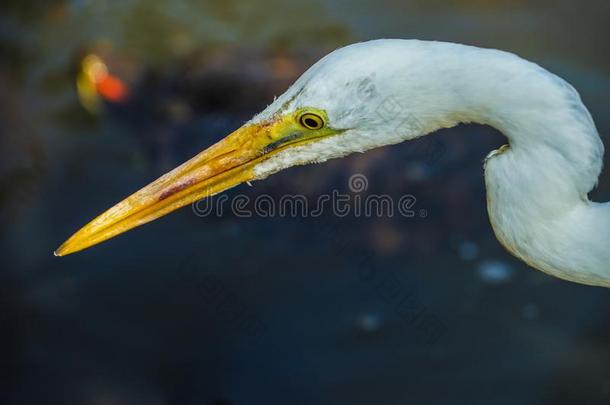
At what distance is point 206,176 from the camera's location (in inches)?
125

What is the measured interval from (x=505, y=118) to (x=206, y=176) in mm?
1175

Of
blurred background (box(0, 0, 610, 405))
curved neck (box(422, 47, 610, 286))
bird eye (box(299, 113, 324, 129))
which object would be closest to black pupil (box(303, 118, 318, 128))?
bird eye (box(299, 113, 324, 129))

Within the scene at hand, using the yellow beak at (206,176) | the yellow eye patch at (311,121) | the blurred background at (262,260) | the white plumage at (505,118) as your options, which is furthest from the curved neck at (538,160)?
the blurred background at (262,260)

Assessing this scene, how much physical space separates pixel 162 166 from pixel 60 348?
141 cm

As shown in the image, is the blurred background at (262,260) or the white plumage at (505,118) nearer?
the white plumage at (505,118)

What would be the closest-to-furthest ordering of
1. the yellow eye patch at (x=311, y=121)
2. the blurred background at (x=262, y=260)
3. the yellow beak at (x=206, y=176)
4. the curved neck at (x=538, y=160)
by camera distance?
1. the curved neck at (x=538, y=160)
2. the yellow eye patch at (x=311, y=121)
3. the yellow beak at (x=206, y=176)
4. the blurred background at (x=262, y=260)

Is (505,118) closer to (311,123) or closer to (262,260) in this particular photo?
(311,123)

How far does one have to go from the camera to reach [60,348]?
5082mm

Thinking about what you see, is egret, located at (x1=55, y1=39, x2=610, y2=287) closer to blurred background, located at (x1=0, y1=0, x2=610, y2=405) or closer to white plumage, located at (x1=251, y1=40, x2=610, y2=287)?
white plumage, located at (x1=251, y1=40, x2=610, y2=287)

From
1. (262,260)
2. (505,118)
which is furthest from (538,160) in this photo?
(262,260)

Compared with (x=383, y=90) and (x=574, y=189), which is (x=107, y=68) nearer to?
(x=383, y=90)

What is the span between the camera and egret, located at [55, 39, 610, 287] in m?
2.53

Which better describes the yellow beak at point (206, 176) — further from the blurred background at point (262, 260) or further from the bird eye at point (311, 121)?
the blurred background at point (262, 260)

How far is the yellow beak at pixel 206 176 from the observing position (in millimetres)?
2979
